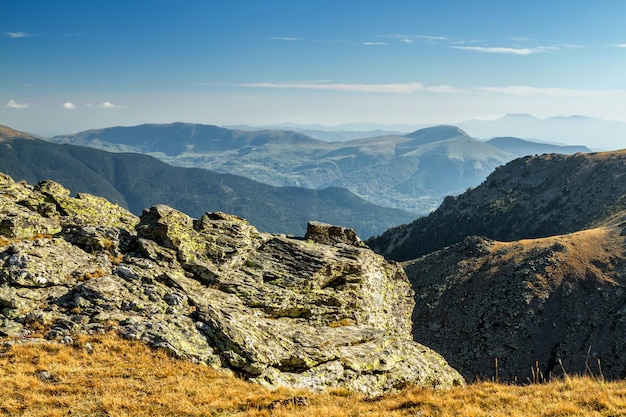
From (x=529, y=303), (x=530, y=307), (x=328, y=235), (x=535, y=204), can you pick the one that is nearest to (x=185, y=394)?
(x=328, y=235)

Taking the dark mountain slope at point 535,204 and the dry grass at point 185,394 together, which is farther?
the dark mountain slope at point 535,204

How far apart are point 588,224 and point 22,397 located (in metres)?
147

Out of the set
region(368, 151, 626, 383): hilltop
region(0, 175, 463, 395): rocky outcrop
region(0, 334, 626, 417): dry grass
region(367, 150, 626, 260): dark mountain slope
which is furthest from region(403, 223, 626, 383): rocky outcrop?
region(0, 334, 626, 417): dry grass

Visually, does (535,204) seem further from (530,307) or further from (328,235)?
(328,235)

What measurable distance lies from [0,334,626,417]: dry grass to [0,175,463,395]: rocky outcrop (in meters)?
1.58

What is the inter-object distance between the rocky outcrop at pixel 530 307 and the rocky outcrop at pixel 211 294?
4246 centimetres

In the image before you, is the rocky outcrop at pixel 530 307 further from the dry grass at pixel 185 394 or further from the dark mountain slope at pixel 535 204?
the dry grass at pixel 185 394

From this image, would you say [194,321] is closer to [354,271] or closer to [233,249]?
[233,249]

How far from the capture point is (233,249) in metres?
35.5

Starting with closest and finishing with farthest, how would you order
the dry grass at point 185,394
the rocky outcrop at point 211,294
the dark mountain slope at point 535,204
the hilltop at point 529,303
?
1. the dry grass at point 185,394
2. the rocky outcrop at point 211,294
3. the hilltop at point 529,303
4. the dark mountain slope at point 535,204

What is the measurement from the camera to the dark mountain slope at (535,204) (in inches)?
5566

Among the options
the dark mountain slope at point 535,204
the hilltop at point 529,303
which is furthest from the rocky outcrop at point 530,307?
A: the dark mountain slope at point 535,204

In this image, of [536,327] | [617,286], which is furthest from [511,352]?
[617,286]

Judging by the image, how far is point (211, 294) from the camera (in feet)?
94.8
